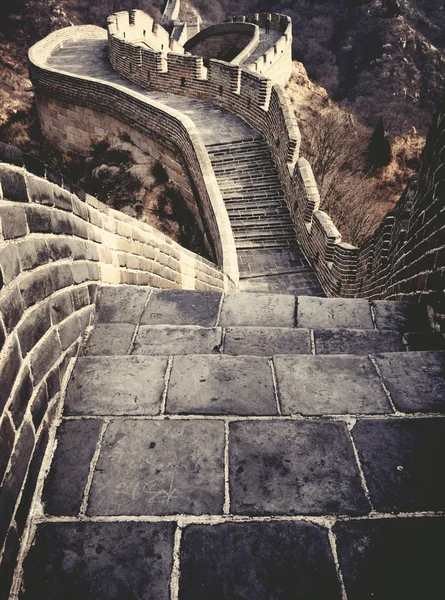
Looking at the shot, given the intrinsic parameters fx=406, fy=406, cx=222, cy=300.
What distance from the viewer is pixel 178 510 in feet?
4.43

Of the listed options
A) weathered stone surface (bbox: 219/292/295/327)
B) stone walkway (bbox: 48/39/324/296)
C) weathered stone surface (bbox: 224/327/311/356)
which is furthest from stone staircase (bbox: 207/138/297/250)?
weathered stone surface (bbox: 224/327/311/356)

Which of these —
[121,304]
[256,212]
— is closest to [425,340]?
[121,304]

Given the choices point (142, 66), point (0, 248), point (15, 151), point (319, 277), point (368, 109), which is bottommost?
point (368, 109)

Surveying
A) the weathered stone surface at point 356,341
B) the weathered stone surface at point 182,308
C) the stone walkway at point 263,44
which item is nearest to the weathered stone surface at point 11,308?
the weathered stone surface at point 182,308

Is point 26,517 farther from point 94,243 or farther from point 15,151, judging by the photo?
point 94,243

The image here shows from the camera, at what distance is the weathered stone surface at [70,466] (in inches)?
54.6

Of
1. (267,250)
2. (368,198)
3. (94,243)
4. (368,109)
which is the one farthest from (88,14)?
(94,243)

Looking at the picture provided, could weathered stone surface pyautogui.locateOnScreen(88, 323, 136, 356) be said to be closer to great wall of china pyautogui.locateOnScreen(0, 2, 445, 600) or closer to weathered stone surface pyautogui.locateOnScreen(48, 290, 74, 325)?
great wall of china pyautogui.locateOnScreen(0, 2, 445, 600)

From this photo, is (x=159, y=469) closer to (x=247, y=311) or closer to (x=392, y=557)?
(x=392, y=557)

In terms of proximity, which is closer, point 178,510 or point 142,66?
point 178,510

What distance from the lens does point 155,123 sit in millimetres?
12125

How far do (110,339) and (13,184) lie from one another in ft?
3.24

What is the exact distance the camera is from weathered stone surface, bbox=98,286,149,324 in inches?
98.4

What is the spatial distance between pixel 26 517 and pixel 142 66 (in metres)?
16.7
